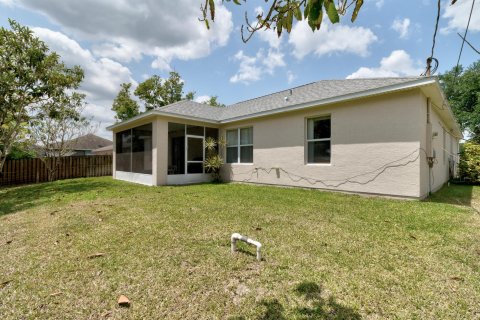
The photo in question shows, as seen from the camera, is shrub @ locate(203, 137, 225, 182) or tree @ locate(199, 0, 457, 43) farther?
shrub @ locate(203, 137, 225, 182)

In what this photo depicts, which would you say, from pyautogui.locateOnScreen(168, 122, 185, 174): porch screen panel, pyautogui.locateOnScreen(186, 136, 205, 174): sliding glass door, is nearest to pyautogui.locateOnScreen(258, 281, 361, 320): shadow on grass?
pyautogui.locateOnScreen(168, 122, 185, 174): porch screen panel

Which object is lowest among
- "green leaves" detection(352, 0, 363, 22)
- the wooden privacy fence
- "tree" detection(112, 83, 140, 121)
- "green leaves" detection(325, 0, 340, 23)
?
the wooden privacy fence

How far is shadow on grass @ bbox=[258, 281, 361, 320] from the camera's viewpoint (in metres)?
1.82

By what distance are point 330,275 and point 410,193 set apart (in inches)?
207

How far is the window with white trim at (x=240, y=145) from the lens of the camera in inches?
405

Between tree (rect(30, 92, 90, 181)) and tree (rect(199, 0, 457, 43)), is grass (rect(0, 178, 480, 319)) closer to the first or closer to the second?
tree (rect(199, 0, 457, 43))

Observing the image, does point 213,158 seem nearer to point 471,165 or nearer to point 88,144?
point 471,165

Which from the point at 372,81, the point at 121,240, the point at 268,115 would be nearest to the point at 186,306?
the point at 121,240

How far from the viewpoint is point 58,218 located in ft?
15.5

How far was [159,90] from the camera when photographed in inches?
1065

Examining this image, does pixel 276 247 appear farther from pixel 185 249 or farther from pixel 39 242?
pixel 39 242

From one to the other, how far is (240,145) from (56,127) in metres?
11.1

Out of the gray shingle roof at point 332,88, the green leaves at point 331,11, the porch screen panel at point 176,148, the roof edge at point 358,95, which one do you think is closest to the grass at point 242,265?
the green leaves at point 331,11

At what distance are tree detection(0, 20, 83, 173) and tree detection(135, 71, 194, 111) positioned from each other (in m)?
16.0
